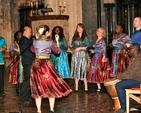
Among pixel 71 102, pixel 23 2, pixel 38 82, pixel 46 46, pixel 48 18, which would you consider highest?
pixel 23 2

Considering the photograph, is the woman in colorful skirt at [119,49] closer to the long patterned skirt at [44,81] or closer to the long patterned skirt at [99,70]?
the long patterned skirt at [99,70]

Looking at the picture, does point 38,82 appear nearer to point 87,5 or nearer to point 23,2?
point 87,5

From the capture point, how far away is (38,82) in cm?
635

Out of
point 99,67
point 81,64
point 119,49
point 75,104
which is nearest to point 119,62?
point 119,49

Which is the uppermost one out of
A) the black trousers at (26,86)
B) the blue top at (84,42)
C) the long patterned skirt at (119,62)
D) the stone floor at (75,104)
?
the blue top at (84,42)

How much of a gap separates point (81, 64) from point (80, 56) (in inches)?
7.6

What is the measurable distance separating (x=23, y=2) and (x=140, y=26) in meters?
11.4

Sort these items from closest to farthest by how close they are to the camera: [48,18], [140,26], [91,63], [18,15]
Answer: [140,26]
[91,63]
[48,18]
[18,15]

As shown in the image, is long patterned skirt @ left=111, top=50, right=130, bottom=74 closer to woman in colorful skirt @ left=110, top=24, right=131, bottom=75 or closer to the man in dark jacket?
woman in colorful skirt @ left=110, top=24, right=131, bottom=75

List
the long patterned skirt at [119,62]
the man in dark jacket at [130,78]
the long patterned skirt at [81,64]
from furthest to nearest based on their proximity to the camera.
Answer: the long patterned skirt at [81,64] < the long patterned skirt at [119,62] < the man in dark jacket at [130,78]

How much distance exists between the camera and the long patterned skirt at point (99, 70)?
8906 millimetres

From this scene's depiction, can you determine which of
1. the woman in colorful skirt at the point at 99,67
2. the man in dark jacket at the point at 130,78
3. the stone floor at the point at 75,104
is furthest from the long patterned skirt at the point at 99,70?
the man in dark jacket at the point at 130,78

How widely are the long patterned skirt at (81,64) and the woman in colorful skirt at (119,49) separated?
2.10 feet

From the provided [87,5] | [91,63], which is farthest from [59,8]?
[91,63]
